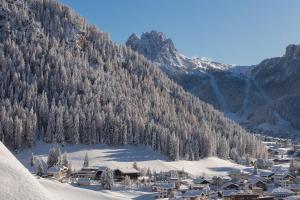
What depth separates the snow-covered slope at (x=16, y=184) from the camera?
4545 cm

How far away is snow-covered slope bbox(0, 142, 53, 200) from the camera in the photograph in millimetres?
45453

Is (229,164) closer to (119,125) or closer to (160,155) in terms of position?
(160,155)

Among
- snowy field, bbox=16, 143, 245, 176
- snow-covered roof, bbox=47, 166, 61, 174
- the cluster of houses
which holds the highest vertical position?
snowy field, bbox=16, 143, 245, 176

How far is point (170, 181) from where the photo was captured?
142625 mm

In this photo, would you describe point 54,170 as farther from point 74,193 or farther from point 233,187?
point 233,187

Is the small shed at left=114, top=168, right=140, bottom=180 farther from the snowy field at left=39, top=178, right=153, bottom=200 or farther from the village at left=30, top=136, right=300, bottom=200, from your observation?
the snowy field at left=39, top=178, right=153, bottom=200

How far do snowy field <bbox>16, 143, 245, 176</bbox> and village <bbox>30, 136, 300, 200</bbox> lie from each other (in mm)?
4821

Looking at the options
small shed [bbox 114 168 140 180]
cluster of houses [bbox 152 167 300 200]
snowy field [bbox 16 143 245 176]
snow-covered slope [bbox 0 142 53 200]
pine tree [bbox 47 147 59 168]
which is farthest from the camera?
snowy field [bbox 16 143 245 176]

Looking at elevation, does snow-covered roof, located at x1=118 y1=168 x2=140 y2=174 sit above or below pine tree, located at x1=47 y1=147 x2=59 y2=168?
below

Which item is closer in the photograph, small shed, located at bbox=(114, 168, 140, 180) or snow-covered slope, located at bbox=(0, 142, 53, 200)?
snow-covered slope, located at bbox=(0, 142, 53, 200)

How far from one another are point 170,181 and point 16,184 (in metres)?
98.2

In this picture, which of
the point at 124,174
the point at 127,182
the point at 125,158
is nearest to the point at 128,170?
the point at 124,174

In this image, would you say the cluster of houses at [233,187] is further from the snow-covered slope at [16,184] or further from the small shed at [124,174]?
the snow-covered slope at [16,184]

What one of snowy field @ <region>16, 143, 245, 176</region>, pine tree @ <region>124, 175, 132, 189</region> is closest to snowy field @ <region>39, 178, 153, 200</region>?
pine tree @ <region>124, 175, 132, 189</region>
